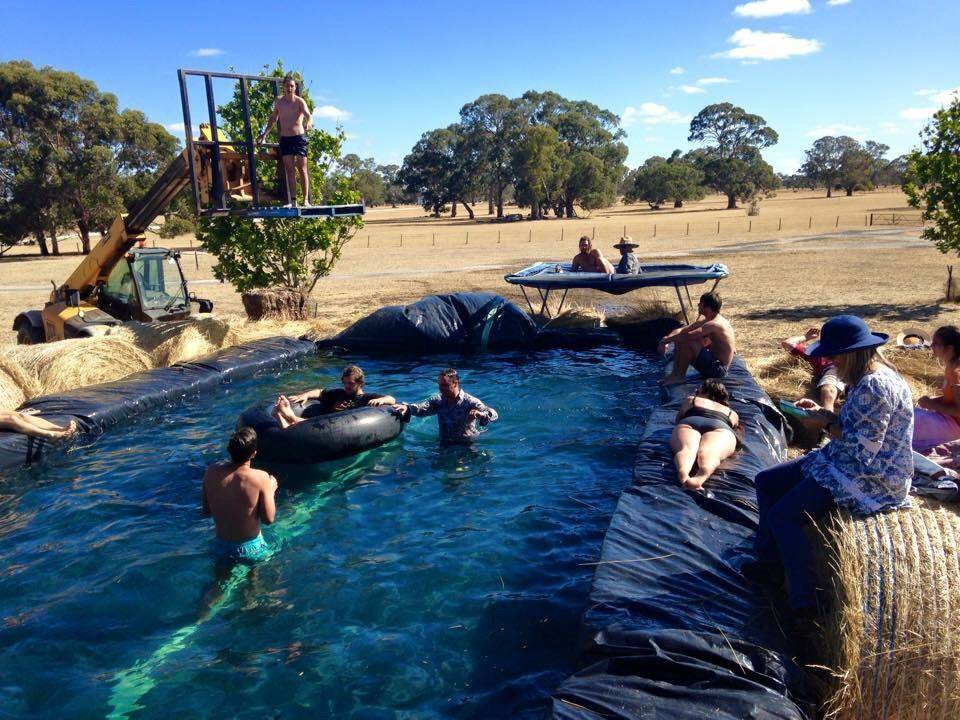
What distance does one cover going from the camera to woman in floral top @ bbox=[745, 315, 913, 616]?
387cm

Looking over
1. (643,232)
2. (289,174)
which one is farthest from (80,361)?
(643,232)

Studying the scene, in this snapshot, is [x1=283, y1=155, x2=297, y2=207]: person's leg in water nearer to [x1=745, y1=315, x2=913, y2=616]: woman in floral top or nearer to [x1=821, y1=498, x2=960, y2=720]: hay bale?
[x1=745, y1=315, x2=913, y2=616]: woman in floral top

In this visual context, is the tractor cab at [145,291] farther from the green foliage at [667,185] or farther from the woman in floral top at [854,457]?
the green foliage at [667,185]

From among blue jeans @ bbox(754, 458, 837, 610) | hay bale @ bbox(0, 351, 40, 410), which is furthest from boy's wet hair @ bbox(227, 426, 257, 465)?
hay bale @ bbox(0, 351, 40, 410)

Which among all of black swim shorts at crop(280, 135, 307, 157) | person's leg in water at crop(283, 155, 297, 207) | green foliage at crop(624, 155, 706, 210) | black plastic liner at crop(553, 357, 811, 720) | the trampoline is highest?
green foliage at crop(624, 155, 706, 210)

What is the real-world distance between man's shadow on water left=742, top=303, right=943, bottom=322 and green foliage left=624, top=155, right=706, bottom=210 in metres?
67.9

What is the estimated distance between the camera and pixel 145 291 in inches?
476

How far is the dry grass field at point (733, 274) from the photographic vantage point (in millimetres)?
13734

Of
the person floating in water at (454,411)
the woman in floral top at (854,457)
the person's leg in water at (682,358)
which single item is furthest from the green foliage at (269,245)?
the woman in floral top at (854,457)

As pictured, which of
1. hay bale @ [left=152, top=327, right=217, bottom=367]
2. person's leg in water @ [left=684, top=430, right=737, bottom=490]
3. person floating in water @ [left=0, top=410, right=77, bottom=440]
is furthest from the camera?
hay bale @ [left=152, top=327, right=217, bottom=367]

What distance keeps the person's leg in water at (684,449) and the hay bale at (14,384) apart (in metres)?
7.46

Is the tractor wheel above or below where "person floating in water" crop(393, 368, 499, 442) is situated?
above

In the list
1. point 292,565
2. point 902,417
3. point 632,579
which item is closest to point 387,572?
point 292,565

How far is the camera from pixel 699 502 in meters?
5.40
